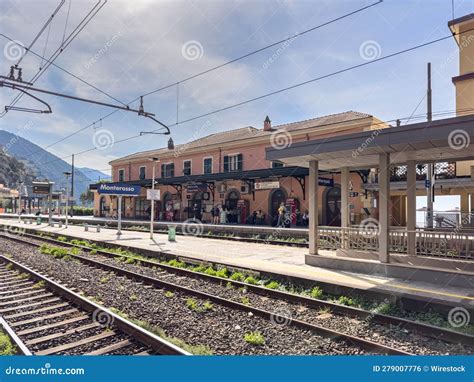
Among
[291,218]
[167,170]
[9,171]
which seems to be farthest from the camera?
[9,171]

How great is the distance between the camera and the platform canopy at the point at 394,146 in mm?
6992

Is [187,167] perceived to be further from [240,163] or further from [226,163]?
[240,163]

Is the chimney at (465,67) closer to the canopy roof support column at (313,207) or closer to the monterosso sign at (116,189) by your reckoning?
the canopy roof support column at (313,207)

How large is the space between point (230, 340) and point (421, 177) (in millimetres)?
16229

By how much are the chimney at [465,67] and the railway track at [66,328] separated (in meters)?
20.0

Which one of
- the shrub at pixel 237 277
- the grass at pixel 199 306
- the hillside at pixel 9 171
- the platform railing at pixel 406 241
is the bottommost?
the grass at pixel 199 306

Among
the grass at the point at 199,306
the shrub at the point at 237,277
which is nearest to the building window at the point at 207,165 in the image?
the shrub at the point at 237,277

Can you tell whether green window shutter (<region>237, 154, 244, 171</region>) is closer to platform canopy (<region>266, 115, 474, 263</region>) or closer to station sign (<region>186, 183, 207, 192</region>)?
station sign (<region>186, 183, 207, 192</region>)

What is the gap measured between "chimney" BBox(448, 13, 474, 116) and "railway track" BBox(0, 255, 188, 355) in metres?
20.0

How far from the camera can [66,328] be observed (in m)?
5.46

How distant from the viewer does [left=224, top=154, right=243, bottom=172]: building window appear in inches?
1184

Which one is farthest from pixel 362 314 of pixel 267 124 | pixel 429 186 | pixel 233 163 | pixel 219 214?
pixel 267 124

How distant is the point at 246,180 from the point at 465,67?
16.2 m

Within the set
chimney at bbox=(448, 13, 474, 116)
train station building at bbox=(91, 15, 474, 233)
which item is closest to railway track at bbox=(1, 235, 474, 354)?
train station building at bbox=(91, 15, 474, 233)
